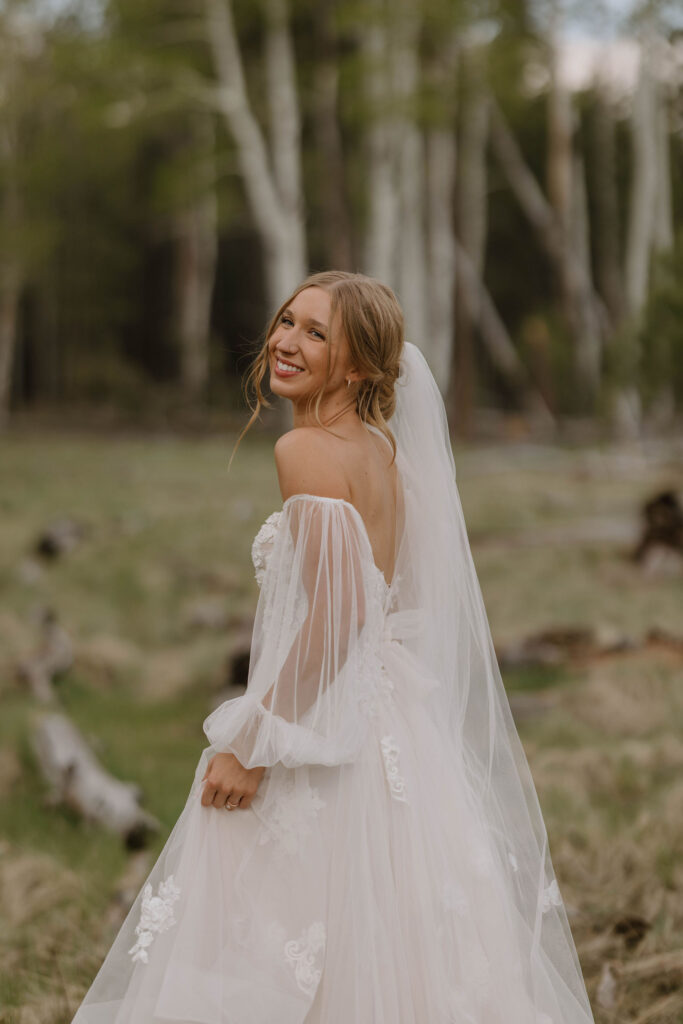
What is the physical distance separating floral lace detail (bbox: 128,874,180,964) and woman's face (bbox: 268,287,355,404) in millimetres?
1090

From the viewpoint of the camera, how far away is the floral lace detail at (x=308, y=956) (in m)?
2.07

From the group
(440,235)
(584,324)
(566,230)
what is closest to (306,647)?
(440,235)

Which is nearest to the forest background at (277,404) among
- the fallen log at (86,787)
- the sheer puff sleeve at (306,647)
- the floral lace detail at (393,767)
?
the fallen log at (86,787)

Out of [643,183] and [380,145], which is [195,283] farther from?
[643,183]

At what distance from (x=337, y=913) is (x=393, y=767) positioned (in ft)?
1.05

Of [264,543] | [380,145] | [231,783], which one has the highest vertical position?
[380,145]

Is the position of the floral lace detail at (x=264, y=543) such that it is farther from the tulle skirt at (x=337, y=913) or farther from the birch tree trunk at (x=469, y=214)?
the birch tree trunk at (x=469, y=214)

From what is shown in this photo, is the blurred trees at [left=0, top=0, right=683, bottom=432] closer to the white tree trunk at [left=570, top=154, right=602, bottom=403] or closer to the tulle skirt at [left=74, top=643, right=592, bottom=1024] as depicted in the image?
the white tree trunk at [left=570, top=154, right=602, bottom=403]

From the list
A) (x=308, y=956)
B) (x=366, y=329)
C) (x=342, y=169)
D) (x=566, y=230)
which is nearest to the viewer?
(x=308, y=956)

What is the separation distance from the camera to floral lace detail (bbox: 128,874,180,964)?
2.13 meters

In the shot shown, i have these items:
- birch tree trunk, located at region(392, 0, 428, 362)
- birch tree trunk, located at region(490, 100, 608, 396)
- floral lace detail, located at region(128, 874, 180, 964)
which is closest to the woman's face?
floral lace detail, located at region(128, 874, 180, 964)

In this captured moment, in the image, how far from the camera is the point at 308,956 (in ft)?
6.82

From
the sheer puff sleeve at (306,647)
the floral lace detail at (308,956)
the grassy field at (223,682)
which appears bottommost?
the grassy field at (223,682)

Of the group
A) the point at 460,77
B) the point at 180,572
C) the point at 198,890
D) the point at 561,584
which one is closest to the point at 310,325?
the point at 198,890
